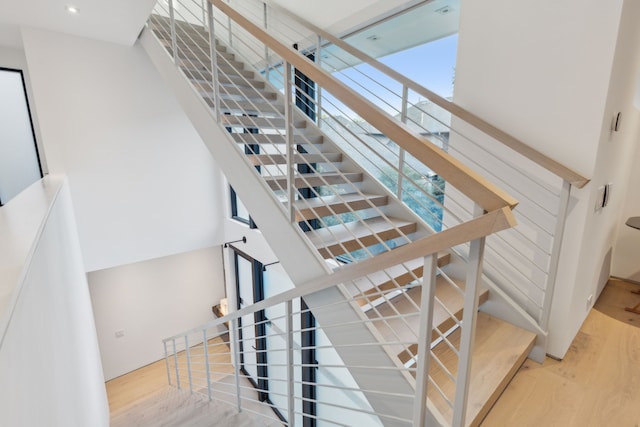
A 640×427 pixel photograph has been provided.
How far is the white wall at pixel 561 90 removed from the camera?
1.50m

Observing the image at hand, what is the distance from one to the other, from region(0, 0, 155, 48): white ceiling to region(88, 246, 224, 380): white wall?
132 inches

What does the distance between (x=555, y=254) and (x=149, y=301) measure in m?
5.66

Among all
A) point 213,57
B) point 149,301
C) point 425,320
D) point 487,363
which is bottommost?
point 149,301

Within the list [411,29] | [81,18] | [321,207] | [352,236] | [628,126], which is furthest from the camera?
[81,18]

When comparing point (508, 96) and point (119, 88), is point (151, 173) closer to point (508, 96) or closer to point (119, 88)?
point (119, 88)

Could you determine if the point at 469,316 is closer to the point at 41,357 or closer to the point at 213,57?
the point at 41,357

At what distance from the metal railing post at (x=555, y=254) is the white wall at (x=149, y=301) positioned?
5.22m

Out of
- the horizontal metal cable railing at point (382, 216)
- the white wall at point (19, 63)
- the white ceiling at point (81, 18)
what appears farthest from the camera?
the white wall at point (19, 63)

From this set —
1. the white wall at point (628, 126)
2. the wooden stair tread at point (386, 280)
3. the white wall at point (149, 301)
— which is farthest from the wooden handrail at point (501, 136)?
the white wall at point (149, 301)

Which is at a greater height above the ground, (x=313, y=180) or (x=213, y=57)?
(x=213, y=57)

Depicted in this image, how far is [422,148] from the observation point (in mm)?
775

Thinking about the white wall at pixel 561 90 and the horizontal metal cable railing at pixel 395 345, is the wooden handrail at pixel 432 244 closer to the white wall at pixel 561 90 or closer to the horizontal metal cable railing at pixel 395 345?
the horizontal metal cable railing at pixel 395 345

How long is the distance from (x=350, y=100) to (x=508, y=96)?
1268 millimetres

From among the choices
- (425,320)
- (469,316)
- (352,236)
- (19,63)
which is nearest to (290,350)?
(352,236)
